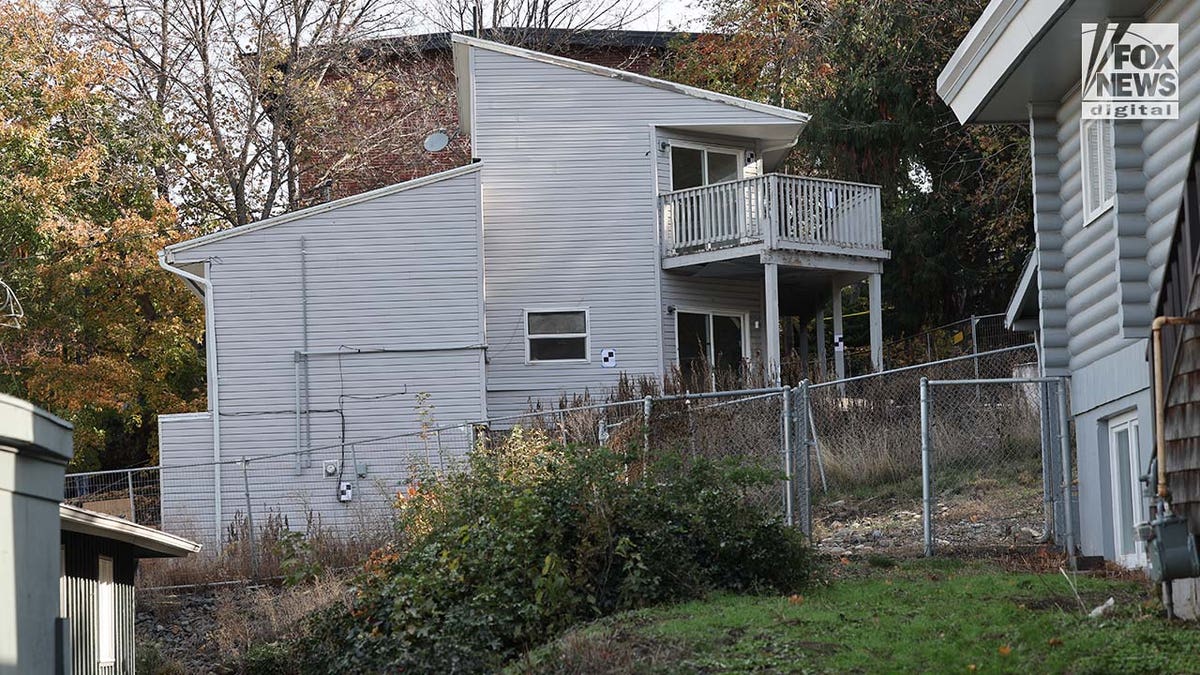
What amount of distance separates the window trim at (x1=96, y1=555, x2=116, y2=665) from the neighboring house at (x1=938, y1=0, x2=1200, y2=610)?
33.4ft

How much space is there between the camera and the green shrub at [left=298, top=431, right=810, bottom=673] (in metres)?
12.6

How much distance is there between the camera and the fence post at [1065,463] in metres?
15.0

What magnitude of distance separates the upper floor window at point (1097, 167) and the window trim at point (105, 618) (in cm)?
1094

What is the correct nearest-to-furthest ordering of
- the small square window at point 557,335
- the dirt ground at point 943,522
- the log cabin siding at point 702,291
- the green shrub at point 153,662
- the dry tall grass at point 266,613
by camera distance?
the dirt ground at point 943,522 < the dry tall grass at point 266,613 < the green shrub at point 153,662 < the small square window at point 557,335 < the log cabin siding at point 702,291

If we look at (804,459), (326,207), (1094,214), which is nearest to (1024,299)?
(1094,214)

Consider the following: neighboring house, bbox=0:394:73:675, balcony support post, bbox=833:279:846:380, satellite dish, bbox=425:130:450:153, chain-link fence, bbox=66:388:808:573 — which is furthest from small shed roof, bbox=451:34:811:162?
neighboring house, bbox=0:394:73:675

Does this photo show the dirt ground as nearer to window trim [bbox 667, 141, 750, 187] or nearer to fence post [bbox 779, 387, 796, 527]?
fence post [bbox 779, 387, 796, 527]

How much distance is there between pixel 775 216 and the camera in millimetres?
26703

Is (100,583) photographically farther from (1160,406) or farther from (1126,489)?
(1160,406)

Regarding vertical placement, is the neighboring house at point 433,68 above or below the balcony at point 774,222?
above

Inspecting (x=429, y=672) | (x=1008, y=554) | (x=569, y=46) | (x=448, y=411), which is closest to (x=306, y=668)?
(x=429, y=672)

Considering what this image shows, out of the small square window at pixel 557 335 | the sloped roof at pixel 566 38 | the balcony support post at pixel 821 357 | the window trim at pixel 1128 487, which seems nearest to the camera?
the window trim at pixel 1128 487

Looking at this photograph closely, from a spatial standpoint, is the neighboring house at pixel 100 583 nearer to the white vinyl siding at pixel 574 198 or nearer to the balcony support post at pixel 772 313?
the white vinyl siding at pixel 574 198

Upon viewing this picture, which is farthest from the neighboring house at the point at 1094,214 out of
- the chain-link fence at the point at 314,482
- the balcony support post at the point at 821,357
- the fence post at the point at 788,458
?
the balcony support post at the point at 821,357
